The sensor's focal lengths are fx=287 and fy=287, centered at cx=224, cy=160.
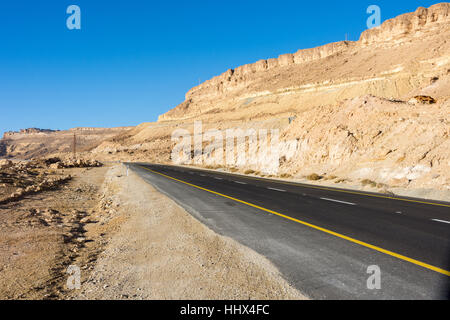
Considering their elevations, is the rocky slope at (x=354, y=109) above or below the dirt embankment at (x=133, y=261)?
above

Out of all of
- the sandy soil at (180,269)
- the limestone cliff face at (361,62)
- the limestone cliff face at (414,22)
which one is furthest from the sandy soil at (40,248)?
the limestone cliff face at (414,22)

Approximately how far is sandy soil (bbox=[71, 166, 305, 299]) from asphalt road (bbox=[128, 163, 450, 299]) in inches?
13.8

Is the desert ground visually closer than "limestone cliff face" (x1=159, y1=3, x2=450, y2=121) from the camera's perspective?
Yes

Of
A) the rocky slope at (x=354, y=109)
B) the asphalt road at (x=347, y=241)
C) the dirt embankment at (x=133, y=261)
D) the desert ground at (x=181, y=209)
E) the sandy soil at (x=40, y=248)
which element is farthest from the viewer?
the rocky slope at (x=354, y=109)

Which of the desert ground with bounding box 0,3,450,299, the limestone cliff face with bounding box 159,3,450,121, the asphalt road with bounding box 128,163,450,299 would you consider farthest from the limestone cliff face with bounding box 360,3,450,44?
the asphalt road with bounding box 128,163,450,299

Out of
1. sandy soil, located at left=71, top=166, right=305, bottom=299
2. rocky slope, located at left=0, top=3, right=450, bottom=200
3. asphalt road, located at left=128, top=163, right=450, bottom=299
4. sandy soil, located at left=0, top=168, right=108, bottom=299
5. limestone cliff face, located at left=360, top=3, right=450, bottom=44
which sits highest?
limestone cliff face, located at left=360, top=3, right=450, bottom=44

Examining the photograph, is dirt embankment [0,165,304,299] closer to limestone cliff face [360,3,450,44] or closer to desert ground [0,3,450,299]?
desert ground [0,3,450,299]

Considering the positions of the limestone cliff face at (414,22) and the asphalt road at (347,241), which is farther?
the limestone cliff face at (414,22)

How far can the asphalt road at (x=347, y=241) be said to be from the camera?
3811 millimetres

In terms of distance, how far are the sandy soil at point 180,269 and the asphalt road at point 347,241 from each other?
35cm

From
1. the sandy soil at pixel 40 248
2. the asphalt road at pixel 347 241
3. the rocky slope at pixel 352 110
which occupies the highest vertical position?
the rocky slope at pixel 352 110

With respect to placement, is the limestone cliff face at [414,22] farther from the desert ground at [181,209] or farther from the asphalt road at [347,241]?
the asphalt road at [347,241]

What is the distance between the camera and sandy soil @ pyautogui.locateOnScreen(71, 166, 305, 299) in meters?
3.91
